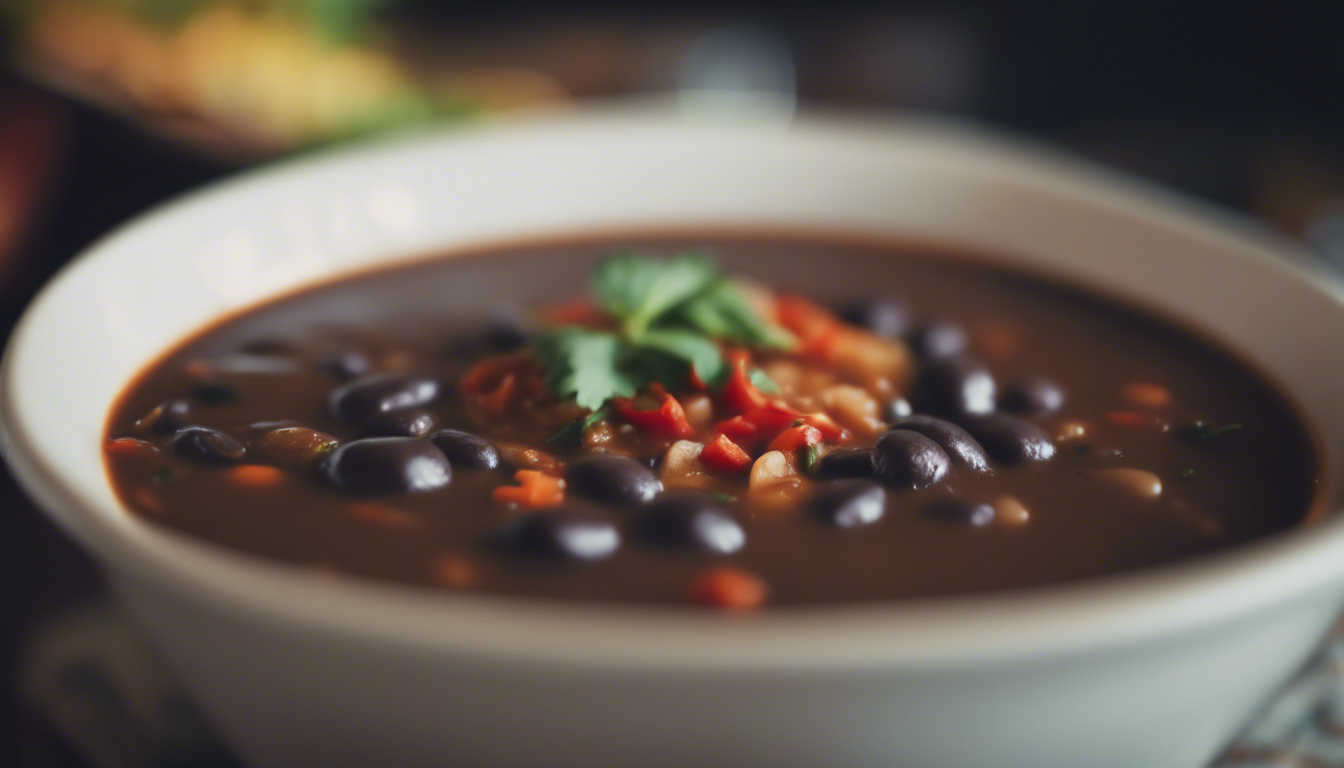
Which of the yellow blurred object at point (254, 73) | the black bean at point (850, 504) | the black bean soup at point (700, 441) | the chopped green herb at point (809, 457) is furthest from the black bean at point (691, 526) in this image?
the yellow blurred object at point (254, 73)

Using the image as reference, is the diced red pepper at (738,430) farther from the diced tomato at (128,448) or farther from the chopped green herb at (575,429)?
the diced tomato at (128,448)

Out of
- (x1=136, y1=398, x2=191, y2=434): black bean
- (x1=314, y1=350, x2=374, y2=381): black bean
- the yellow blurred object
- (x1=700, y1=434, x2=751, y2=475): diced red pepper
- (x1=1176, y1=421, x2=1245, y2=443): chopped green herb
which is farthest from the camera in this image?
the yellow blurred object

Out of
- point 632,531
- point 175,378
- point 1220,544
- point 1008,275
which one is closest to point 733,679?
point 632,531

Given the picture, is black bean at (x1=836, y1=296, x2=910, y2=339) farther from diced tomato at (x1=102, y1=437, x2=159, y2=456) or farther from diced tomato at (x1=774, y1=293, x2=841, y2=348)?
diced tomato at (x1=102, y1=437, x2=159, y2=456)

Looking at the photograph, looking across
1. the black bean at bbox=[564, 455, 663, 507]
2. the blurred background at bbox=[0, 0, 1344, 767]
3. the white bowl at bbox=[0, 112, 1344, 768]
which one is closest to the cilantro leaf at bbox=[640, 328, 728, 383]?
the black bean at bbox=[564, 455, 663, 507]

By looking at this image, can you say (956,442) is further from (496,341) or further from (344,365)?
(344,365)

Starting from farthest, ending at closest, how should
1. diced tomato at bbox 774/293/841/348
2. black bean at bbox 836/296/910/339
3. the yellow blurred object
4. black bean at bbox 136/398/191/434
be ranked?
the yellow blurred object, black bean at bbox 836/296/910/339, diced tomato at bbox 774/293/841/348, black bean at bbox 136/398/191/434
